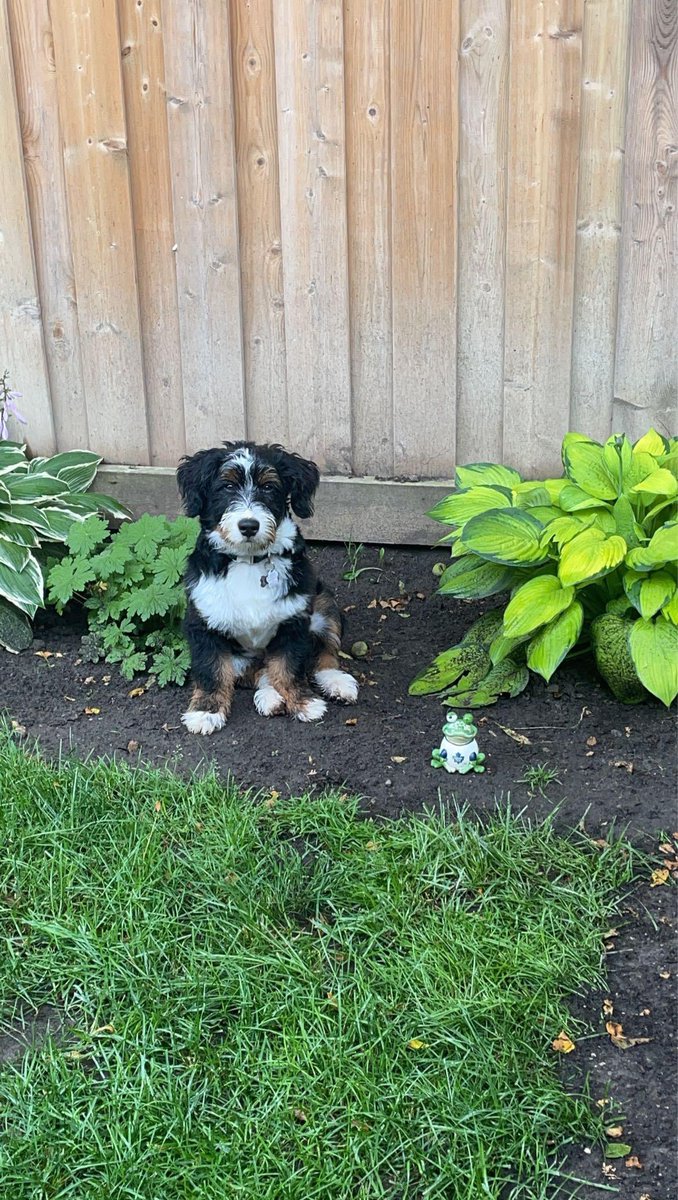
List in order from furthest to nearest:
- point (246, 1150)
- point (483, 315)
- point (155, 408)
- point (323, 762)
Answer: point (155, 408) → point (483, 315) → point (323, 762) → point (246, 1150)

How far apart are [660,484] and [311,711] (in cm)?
152

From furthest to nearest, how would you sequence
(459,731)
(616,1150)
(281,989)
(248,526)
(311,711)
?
1. (311,711)
2. (248,526)
3. (459,731)
4. (281,989)
5. (616,1150)

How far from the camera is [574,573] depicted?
4.20 m

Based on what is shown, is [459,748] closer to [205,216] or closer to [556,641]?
[556,641]

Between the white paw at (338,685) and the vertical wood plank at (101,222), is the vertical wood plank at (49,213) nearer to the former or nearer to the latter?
the vertical wood plank at (101,222)

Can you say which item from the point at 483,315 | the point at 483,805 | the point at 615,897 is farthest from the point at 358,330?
the point at 615,897

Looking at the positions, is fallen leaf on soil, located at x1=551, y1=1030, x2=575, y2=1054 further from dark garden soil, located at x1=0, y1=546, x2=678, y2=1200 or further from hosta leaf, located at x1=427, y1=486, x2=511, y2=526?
hosta leaf, located at x1=427, y1=486, x2=511, y2=526

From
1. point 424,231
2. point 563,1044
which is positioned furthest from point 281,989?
point 424,231

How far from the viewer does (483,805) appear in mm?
3893

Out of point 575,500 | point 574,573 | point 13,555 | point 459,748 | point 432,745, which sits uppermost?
point 575,500

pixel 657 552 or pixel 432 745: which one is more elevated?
pixel 657 552

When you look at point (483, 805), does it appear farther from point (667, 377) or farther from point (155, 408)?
point (155, 408)

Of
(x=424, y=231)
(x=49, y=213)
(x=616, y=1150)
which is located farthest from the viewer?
(x=49, y=213)

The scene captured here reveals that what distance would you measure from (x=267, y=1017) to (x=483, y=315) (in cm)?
336
